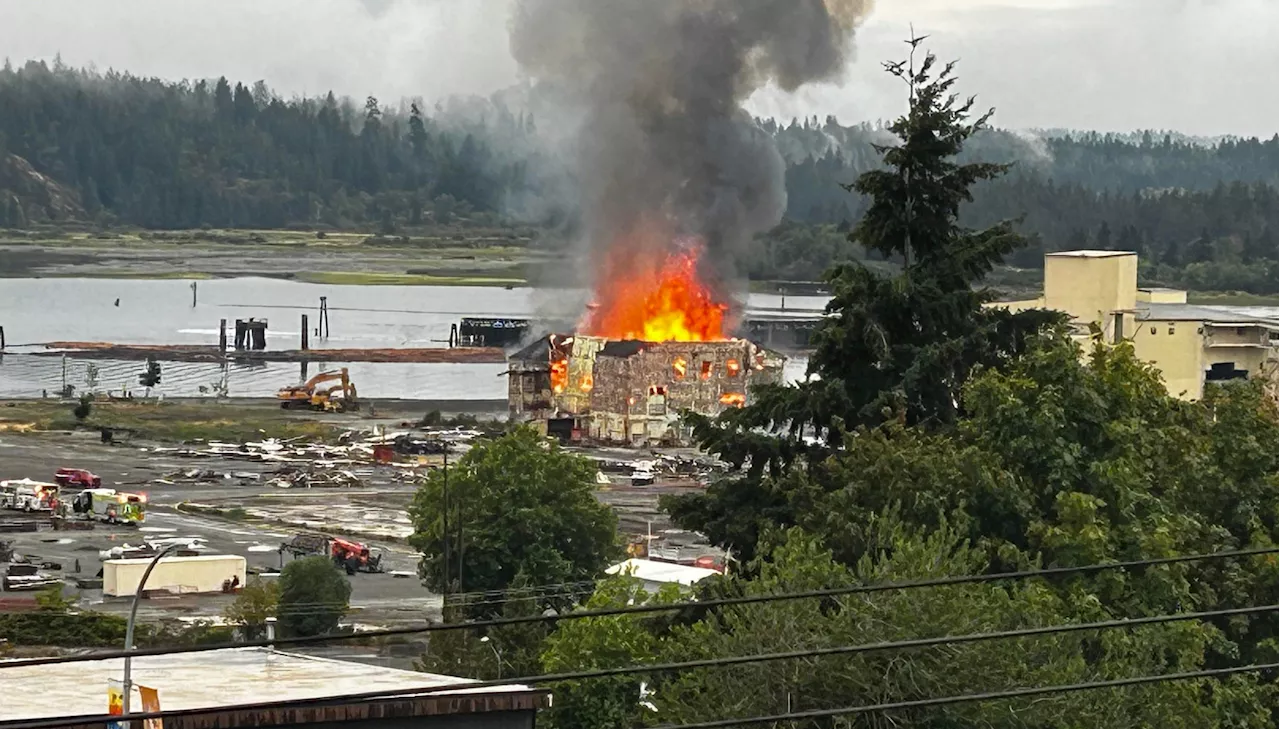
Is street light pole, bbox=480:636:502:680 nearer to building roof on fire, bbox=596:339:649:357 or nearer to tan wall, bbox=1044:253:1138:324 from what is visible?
tan wall, bbox=1044:253:1138:324

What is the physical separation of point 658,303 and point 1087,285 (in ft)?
113

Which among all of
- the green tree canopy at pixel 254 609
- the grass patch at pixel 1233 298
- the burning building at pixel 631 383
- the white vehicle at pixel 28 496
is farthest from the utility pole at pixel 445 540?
the grass patch at pixel 1233 298

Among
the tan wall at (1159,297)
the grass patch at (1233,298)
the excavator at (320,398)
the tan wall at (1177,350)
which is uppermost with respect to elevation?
the grass patch at (1233,298)

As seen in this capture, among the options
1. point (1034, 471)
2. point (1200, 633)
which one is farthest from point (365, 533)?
point (1200, 633)

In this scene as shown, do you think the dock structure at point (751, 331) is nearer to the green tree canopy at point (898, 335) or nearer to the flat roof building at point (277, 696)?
the green tree canopy at point (898, 335)

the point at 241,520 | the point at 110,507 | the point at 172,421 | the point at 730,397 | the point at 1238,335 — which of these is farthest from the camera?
the point at 172,421

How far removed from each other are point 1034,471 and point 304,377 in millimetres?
91986

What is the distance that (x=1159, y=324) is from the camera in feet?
218

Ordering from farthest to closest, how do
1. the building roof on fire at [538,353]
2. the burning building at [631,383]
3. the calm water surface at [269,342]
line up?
the calm water surface at [269,342], the building roof on fire at [538,353], the burning building at [631,383]

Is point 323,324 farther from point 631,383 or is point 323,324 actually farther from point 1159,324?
point 1159,324

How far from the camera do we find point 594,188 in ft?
344

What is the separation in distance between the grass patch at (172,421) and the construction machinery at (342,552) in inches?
1246

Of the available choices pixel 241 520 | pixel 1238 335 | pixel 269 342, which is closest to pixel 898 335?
pixel 241 520

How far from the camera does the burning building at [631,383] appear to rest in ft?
276
